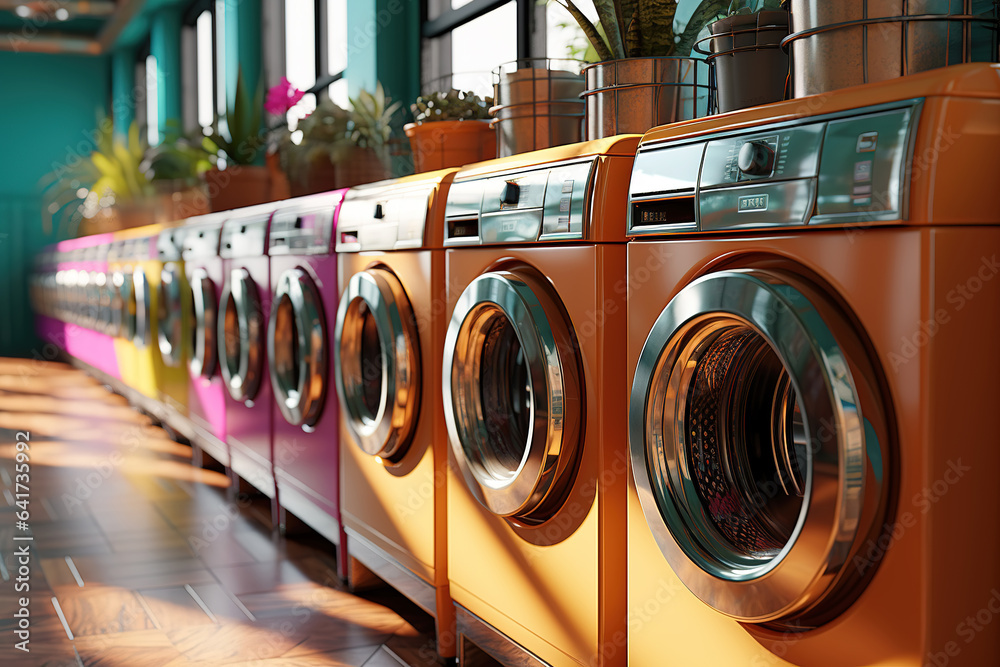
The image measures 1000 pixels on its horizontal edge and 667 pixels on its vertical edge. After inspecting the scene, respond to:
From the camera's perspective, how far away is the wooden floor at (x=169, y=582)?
178 centimetres

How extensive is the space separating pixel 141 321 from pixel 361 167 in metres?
1.96

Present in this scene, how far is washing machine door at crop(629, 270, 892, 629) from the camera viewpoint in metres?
0.89

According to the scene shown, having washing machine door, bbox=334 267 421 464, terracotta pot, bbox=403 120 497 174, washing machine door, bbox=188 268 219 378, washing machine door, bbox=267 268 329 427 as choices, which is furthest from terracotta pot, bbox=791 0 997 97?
washing machine door, bbox=188 268 219 378

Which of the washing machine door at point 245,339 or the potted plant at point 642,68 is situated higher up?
the potted plant at point 642,68

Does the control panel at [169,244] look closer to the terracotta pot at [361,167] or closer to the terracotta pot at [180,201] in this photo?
the terracotta pot at [180,201]

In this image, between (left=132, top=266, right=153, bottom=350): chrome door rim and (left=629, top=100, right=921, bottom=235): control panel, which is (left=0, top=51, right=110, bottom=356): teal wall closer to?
(left=132, top=266, right=153, bottom=350): chrome door rim

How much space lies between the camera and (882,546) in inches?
35.3

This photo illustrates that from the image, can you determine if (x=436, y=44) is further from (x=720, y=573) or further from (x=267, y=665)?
(x=720, y=573)

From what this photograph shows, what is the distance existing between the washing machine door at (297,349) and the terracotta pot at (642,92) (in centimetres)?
104

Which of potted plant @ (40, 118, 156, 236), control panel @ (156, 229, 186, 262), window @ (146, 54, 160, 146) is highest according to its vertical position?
window @ (146, 54, 160, 146)

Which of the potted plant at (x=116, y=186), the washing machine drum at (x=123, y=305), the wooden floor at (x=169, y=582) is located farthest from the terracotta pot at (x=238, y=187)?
the potted plant at (x=116, y=186)

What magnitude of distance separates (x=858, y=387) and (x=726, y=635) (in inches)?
14.7

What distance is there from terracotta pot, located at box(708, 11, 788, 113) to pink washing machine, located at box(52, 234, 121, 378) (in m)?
4.48

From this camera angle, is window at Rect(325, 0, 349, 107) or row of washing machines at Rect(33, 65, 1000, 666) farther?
window at Rect(325, 0, 349, 107)
